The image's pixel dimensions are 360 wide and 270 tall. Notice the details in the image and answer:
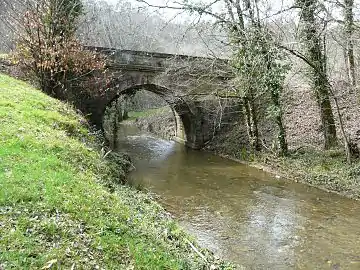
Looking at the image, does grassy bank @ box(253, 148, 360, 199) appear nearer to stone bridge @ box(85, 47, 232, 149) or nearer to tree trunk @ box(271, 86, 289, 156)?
tree trunk @ box(271, 86, 289, 156)

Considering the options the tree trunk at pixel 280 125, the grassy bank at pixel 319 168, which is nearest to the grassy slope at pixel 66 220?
the grassy bank at pixel 319 168

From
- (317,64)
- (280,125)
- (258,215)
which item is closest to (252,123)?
(280,125)

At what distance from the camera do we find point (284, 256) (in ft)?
27.0

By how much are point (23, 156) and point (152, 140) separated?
24101 millimetres

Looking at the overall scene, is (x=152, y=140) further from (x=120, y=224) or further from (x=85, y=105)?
(x=120, y=224)

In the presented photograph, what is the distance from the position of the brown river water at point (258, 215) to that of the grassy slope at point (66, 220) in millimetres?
1663

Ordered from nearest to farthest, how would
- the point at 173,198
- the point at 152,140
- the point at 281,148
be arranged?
the point at 173,198 < the point at 281,148 < the point at 152,140

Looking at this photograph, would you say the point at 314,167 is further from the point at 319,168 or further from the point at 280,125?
the point at 280,125

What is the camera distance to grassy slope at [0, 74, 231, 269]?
4734 mm

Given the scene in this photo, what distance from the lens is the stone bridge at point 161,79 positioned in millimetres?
21656

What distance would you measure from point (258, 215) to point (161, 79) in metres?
13.2

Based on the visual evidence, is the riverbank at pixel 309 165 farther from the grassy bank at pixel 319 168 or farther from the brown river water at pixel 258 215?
the brown river water at pixel 258 215

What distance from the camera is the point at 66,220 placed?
5566 mm

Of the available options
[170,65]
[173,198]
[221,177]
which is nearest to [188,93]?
[170,65]
